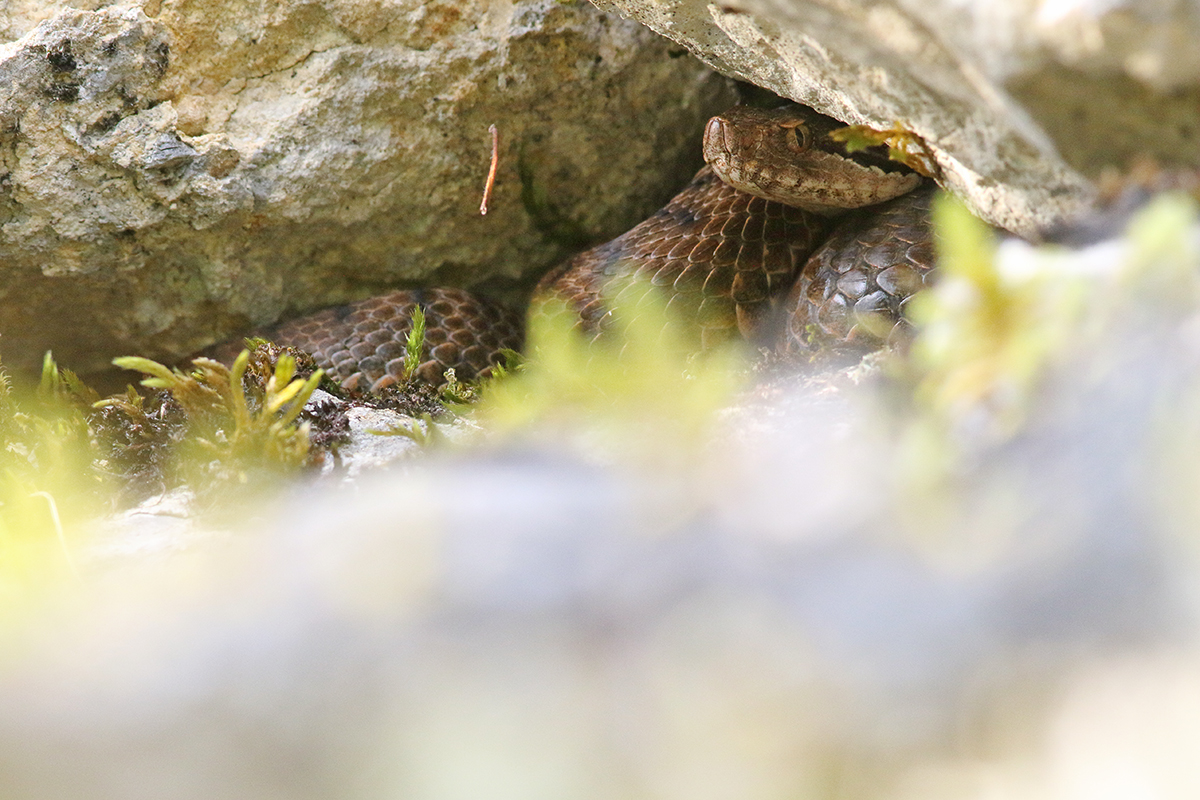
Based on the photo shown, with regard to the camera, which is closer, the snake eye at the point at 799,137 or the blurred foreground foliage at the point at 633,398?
the blurred foreground foliage at the point at 633,398

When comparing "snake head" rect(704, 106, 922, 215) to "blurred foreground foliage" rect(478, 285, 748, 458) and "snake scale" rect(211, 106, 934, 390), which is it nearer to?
"snake scale" rect(211, 106, 934, 390)

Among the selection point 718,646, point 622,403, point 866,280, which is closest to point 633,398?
point 622,403

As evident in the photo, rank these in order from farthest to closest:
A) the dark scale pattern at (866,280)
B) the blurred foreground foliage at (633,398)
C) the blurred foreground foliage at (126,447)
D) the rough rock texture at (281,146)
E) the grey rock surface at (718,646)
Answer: the rough rock texture at (281,146)
the dark scale pattern at (866,280)
the blurred foreground foliage at (126,447)
the blurred foreground foliage at (633,398)
the grey rock surface at (718,646)

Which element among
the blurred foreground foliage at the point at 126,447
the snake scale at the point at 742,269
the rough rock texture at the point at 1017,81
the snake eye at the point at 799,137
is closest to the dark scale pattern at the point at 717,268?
the snake scale at the point at 742,269

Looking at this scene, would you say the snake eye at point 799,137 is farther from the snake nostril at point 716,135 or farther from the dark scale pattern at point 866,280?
the dark scale pattern at point 866,280

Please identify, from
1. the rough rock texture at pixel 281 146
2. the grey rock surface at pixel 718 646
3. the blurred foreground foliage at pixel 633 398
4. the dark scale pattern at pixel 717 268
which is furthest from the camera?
the dark scale pattern at pixel 717 268

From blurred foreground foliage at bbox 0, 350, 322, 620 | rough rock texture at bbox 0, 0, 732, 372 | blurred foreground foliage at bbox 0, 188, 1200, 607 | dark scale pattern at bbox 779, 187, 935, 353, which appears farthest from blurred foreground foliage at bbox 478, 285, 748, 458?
rough rock texture at bbox 0, 0, 732, 372

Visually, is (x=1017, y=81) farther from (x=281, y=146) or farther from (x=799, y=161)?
(x=281, y=146)
